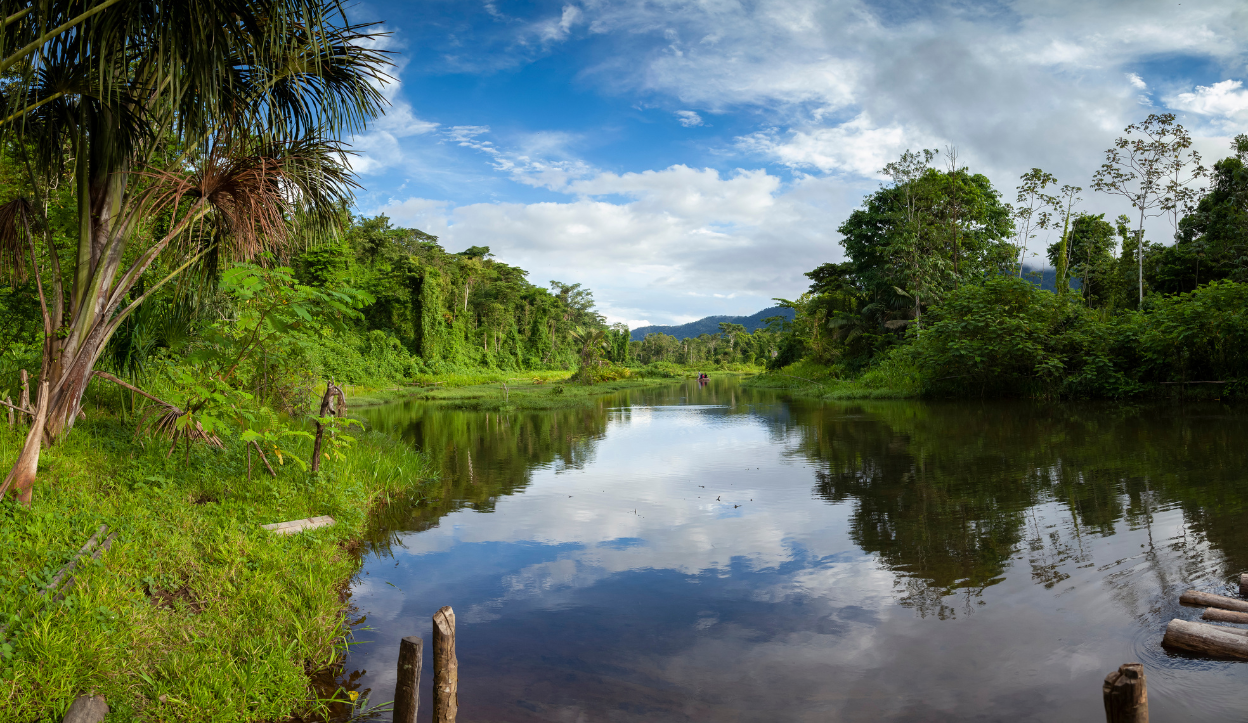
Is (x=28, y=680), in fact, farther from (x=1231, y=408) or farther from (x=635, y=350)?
(x=635, y=350)

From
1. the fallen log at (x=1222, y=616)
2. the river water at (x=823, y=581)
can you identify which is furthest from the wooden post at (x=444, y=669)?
the fallen log at (x=1222, y=616)

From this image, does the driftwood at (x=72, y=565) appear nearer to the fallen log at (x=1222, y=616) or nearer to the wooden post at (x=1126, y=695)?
the wooden post at (x=1126, y=695)

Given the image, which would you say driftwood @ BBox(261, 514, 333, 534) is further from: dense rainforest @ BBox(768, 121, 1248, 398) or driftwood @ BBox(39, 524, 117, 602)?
dense rainforest @ BBox(768, 121, 1248, 398)

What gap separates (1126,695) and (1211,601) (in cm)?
317

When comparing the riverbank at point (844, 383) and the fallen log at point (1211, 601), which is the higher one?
the riverbank at point (844, 383)

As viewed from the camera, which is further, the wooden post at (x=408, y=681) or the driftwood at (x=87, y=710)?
the driftwood at (x=87, y=710)

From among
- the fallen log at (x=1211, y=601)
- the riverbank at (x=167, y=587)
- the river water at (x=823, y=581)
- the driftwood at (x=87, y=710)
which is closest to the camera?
the driftwood at (x=87, y=710)

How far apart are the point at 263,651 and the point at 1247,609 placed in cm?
598

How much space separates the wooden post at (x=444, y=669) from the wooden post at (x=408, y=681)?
8 centimetres

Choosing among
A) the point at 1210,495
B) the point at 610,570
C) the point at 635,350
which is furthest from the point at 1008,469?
the point at 635,350

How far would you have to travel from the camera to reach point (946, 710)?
11.9 ft

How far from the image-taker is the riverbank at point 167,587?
127 inches

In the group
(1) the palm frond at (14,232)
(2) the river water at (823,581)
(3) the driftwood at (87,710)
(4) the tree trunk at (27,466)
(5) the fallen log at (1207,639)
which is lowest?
(2) the river water at (823,581)

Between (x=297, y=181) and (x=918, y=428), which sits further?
(x=918, y=428)
